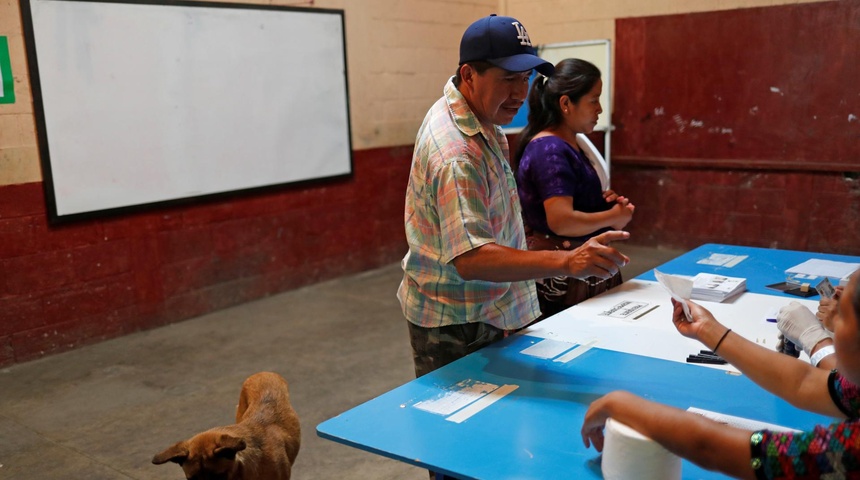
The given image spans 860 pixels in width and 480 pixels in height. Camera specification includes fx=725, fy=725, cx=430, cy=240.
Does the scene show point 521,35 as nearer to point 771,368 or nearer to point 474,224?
point 474,224

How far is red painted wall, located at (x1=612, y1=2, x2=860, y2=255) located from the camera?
5352 millimetres

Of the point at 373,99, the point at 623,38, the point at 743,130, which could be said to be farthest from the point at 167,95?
the point at 743,130

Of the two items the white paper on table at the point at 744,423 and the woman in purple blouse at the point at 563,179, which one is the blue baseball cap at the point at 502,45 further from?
the white paper on table at the point at 744,423

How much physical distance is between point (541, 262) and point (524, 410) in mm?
339

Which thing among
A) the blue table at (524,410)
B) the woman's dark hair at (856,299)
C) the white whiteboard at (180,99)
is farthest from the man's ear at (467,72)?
the white whiteboard at (180,99)

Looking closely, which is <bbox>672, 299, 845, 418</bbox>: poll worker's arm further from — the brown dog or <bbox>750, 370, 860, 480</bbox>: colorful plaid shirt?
the brown dog

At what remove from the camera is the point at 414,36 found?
604cm

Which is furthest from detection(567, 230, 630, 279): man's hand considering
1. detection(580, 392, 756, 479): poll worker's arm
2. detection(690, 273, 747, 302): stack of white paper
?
detection(690, 273, 747, 302): stack of white paper

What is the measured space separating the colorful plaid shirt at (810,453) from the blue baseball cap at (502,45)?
1.00 meters

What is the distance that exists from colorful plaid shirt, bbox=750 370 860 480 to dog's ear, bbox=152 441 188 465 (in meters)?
1.34

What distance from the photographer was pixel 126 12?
4.24 metres

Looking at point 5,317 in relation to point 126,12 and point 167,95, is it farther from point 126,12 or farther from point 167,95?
point 126,12

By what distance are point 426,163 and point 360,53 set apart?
4085mm

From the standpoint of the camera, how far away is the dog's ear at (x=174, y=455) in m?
1.78
